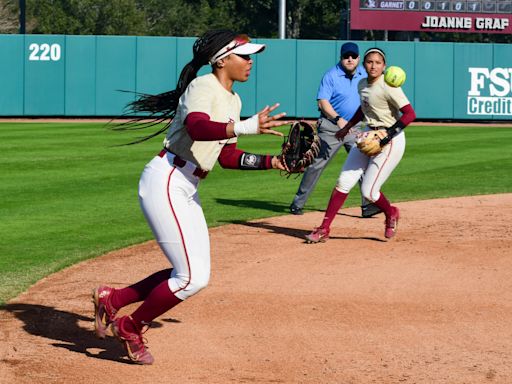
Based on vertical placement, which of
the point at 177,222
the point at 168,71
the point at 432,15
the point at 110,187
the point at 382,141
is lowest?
the point at 110,187

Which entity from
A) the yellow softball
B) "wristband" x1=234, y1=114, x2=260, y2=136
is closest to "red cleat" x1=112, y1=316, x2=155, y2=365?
"wristband" x1=234, y1=114, x2=260, y2=136

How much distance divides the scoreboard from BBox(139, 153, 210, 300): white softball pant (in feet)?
93.6

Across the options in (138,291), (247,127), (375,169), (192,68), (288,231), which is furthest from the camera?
(288,231)

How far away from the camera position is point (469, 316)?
24.5 feet

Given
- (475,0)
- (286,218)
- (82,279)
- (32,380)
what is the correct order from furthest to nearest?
(475,0), (286,218), (82,279), (32,380)

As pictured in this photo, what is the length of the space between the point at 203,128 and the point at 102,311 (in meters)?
1.54

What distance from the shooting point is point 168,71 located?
30.6 metres

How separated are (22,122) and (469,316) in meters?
23.2

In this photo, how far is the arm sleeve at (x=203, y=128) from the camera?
577 cm

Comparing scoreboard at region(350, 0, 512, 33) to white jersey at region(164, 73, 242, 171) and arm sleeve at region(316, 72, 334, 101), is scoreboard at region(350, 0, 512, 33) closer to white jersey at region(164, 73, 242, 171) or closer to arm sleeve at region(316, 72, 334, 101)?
arm sleeve at region(316, 72, 334, 101)

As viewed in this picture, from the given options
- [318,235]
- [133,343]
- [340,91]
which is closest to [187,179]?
[133,343]

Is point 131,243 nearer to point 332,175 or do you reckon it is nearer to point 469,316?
point 469,316

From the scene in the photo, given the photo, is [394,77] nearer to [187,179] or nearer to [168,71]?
[187,179]

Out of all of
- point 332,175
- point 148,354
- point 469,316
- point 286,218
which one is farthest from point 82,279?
point 332,175
